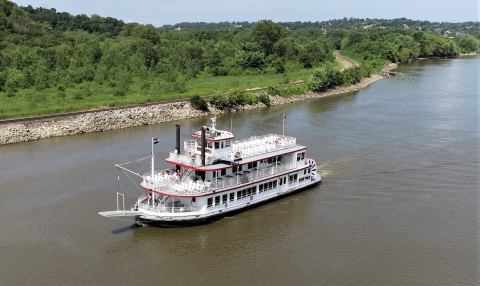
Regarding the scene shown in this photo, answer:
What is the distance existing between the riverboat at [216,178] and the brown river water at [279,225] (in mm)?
858

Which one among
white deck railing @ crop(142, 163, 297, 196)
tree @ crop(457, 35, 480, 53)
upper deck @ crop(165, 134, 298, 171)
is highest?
tree @ crop(457, 35, 480, 53)

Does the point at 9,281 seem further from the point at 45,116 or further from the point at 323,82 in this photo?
the point at 323,82

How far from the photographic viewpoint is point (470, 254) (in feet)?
83.4

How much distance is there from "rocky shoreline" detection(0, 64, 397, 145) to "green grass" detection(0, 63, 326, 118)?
8.38ft

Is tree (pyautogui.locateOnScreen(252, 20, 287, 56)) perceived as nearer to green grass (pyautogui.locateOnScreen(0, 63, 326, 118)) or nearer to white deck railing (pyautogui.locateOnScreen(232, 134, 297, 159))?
green grass (pyautogui.locateOnScreen(0, 63, 326, 118))

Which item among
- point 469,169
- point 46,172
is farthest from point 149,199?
point 469,169

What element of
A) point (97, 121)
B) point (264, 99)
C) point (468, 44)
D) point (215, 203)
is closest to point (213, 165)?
point (215, 203)

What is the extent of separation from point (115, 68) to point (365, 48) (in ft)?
246

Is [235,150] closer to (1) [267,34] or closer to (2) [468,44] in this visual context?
(1) [267,34]

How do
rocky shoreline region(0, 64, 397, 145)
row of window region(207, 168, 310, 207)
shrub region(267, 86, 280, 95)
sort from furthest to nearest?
shrub region(267, 86, 280, 95), rocky shoreline region(0, 64, 397, 145), row of window region(207, 168, 310, 207)

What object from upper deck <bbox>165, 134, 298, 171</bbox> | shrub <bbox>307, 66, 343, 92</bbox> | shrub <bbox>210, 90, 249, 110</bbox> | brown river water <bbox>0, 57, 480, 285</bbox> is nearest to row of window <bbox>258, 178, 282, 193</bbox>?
brown river water <bbox>0, 57, 480, 285</bbox>

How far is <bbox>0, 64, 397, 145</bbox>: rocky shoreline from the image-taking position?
48000mm

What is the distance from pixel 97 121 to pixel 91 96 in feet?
37.6

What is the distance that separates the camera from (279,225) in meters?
29.4
